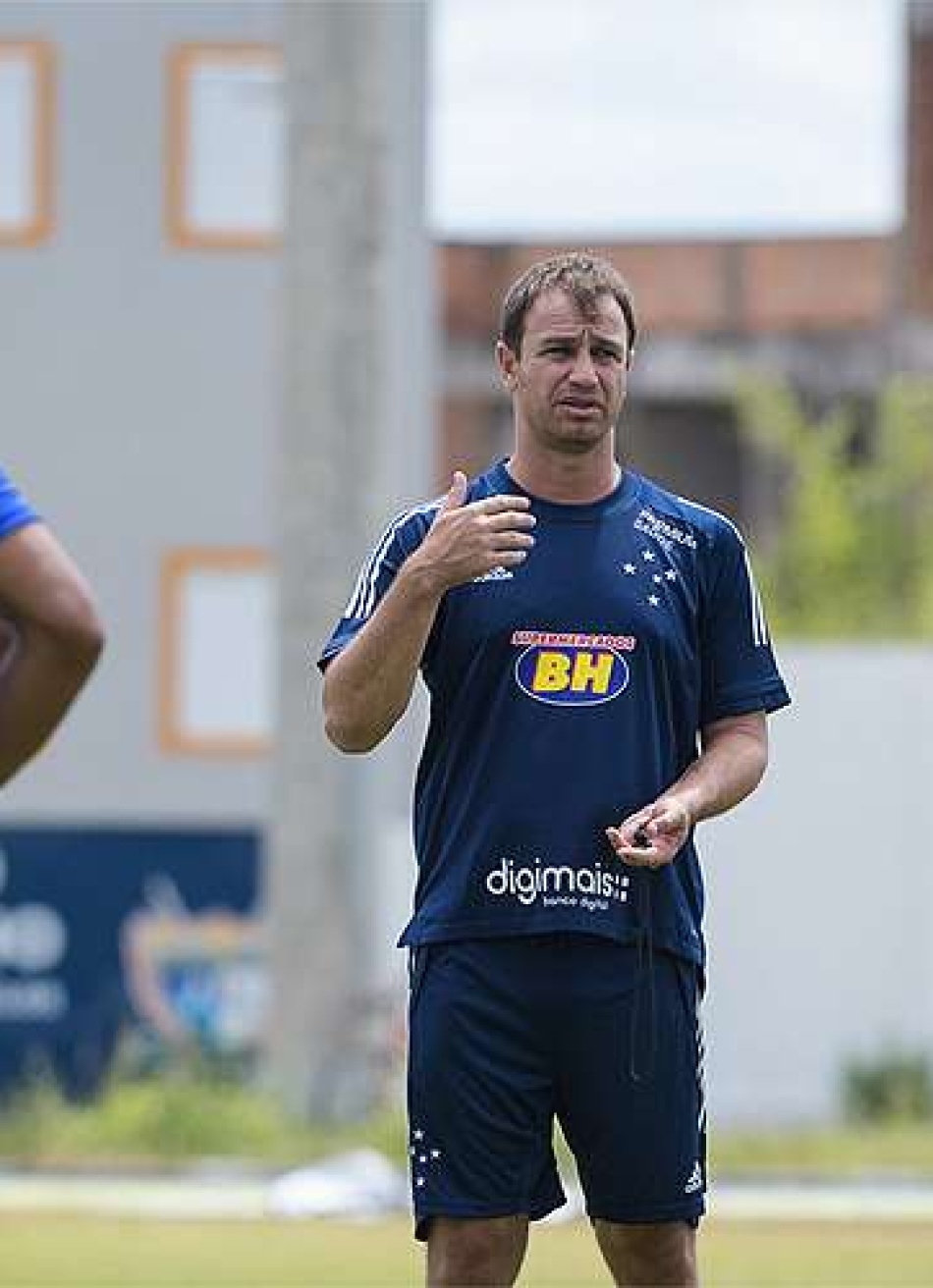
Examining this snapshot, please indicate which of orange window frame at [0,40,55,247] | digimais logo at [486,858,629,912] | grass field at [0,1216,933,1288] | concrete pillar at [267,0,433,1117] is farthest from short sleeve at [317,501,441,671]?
orange window frame at [0,40,55,247]

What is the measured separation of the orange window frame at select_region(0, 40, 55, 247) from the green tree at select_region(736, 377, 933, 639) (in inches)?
299

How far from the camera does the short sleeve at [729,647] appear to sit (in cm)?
635

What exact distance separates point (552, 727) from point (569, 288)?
761 millimetres

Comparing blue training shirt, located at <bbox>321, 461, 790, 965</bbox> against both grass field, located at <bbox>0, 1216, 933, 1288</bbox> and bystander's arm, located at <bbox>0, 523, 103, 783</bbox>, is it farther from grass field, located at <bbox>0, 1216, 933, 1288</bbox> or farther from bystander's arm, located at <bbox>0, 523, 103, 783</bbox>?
grass field, located at <bbox>0, 1216, 933, 1288</bbox>

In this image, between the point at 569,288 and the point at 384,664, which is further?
the point at 569,288

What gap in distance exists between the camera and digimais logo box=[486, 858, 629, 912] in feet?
20.0

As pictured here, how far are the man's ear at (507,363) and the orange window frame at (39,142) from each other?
60.1 feet

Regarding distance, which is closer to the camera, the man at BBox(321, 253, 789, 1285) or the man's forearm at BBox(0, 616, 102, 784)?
the man's forearm at BBox(0, 616, 102, 784)

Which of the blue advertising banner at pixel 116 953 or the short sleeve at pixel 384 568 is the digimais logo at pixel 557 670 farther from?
the blue advertising banner at pixel 116 953

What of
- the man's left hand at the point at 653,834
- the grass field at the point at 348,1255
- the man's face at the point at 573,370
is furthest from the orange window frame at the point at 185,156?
the man's left hand at the point at 653,834

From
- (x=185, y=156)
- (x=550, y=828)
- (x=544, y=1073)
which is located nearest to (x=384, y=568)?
(x=550, y=828)

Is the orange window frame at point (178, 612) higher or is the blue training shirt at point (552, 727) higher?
the blue training shirt at point (552, 727)

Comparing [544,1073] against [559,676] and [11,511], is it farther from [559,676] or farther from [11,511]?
[11,511]

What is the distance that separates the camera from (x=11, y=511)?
215 inches
